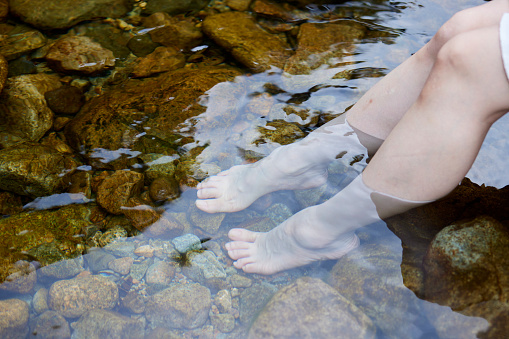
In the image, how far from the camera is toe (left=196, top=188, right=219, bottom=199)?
2537 millimetres

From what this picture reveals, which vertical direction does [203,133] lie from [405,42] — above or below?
below

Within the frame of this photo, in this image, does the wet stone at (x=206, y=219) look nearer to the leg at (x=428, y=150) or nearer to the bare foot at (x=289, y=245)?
the bare foot at (x=289, y=245)

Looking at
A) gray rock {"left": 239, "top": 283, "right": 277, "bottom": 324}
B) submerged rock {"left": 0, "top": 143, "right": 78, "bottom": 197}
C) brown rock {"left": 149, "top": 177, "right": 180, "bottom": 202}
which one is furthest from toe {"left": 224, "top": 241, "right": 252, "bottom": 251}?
submerged rock {"left": 0, "top": 143, "right": 78, "bottom": 197}

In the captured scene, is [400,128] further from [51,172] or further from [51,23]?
[51,23]

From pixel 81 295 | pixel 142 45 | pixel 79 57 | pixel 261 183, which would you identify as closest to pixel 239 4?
pixel 142 45

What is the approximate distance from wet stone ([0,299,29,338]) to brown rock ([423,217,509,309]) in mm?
2089

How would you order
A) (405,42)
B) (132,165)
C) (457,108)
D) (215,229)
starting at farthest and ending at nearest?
1. (405,42)
2. (132,165)
3. (215,229)
4. (457,108)

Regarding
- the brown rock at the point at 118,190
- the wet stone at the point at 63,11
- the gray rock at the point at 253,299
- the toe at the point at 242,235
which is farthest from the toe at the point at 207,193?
the wet stone at the point at 63,11

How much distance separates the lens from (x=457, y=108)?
1512 mm

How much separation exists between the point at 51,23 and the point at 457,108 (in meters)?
4.06

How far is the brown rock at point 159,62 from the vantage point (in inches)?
134

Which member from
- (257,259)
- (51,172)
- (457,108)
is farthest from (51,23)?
(457,108)

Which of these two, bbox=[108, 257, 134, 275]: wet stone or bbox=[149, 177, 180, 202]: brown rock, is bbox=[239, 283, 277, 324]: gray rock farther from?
bbox=[149, 177, 180, 202]: brown rock

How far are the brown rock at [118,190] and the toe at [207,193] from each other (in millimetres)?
425
